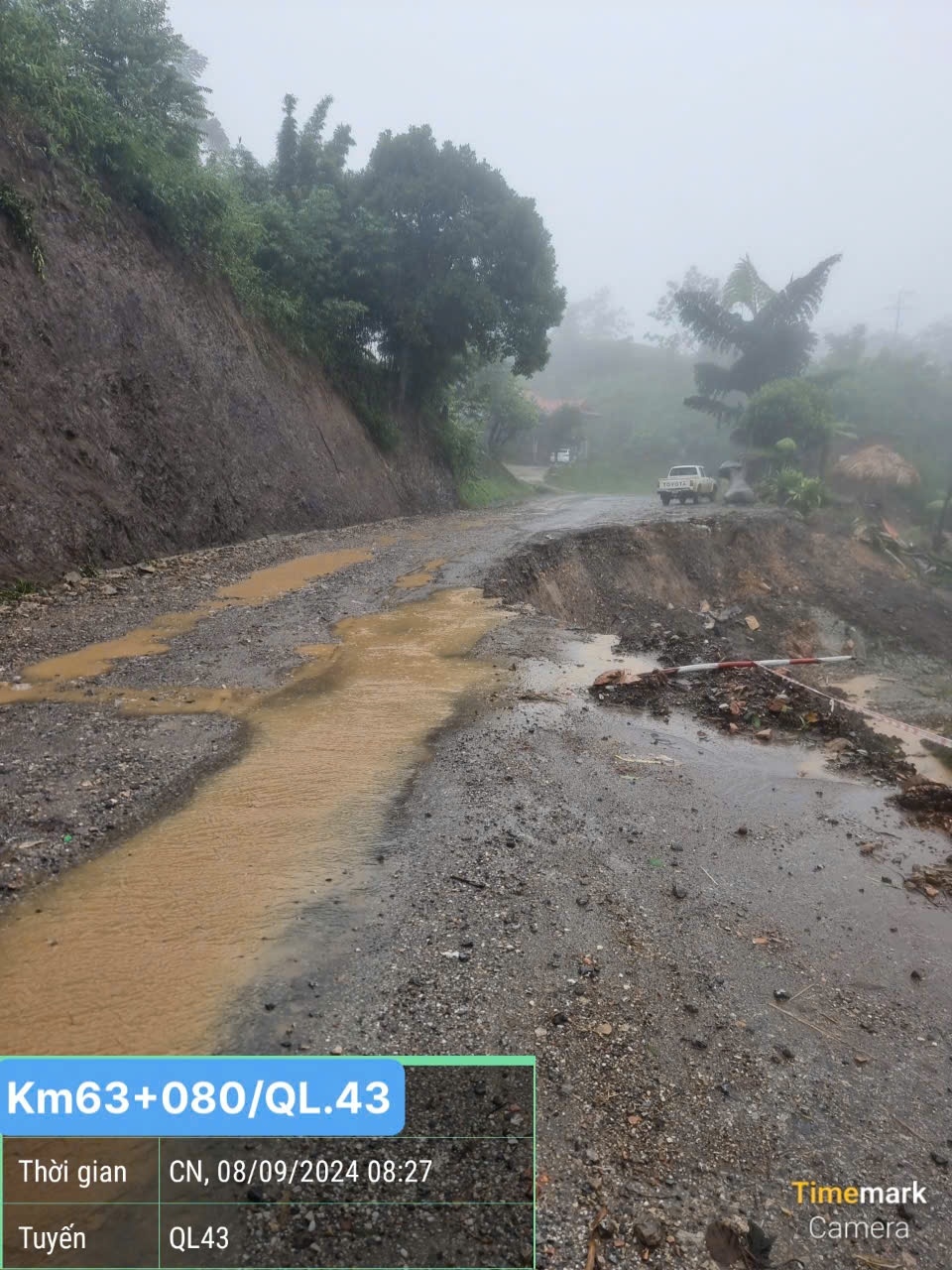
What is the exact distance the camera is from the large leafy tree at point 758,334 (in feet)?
125

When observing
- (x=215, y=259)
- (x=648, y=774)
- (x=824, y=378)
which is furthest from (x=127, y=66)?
(x=824, y=378)

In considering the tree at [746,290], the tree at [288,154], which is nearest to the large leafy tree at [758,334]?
the tree at [746,290]

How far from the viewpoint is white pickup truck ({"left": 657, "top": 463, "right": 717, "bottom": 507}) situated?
26922mm

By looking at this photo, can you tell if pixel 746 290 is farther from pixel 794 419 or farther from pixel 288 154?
pixel 288 154

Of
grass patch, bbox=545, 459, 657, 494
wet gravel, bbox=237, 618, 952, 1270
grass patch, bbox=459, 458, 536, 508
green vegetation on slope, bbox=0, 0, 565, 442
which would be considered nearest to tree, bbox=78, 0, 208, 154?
green vegetation on slope, bbox=0, 0, 565, 442

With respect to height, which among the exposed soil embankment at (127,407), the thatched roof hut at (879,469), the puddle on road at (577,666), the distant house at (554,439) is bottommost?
the puddle on road at (577,666)

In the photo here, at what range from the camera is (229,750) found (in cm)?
511

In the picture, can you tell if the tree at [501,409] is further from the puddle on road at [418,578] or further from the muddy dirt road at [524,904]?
the muddy dirt road at [524,904]

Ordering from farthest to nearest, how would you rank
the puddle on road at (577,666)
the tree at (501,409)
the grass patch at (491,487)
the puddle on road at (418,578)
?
the tree at (501,409)
the grass patch at (491,487)
the puddle on road at (418,578)
the puddle on road at (577,666)

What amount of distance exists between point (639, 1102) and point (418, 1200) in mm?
807

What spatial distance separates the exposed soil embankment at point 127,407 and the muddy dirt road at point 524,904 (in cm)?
310

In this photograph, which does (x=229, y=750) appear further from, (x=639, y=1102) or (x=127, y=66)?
(x=127, y=66)
